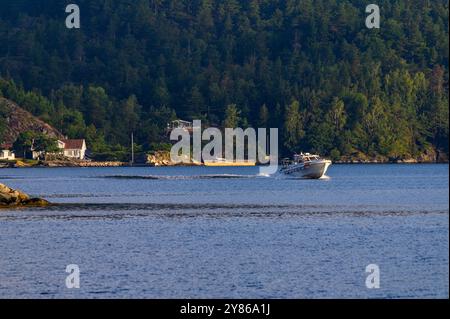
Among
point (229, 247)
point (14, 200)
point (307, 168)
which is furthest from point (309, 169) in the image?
point (229, 247)

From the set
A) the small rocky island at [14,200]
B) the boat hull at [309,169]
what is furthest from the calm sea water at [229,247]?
the boat hull at [309,169]

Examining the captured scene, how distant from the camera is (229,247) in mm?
68938

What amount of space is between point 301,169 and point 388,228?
88.2m

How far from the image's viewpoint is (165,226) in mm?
83812

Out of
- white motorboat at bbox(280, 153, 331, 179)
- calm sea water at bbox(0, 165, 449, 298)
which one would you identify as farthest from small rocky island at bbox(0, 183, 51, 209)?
white motorboat at bbox(280, 153, 331, 179)

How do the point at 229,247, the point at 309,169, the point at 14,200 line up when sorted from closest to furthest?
the point at 229,247, the point at 14,200, the point at 309,169

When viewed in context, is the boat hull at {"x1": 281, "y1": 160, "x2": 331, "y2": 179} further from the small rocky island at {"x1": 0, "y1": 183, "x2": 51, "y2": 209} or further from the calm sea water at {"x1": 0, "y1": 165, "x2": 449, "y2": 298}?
the small rocky island at {"x1": 0, "y1": 183, "x2": 51, "y2": 209}

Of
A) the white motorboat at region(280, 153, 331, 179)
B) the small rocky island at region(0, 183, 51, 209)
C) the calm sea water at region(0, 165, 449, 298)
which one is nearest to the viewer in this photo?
the calm sea water at region(0, 165, 449, 298)

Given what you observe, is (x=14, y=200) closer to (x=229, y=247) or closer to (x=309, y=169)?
(x=229, y=247)

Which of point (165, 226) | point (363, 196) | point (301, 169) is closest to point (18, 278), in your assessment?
point (165, 226)

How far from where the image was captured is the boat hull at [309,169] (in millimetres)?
166625

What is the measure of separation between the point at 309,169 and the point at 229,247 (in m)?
99.2

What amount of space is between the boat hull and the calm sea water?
1868 inches

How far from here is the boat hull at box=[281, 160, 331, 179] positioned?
167 meters
